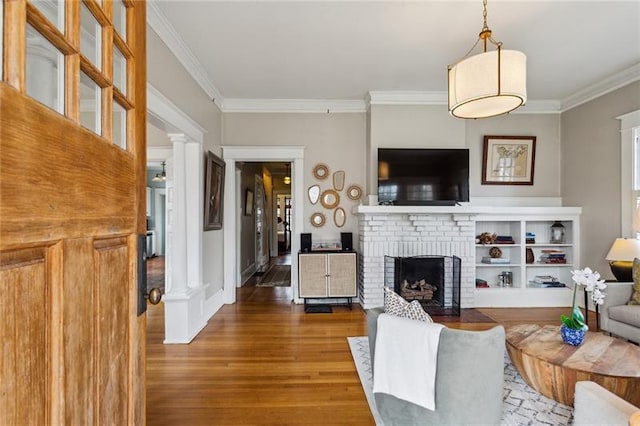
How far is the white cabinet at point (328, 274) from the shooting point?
14.5 ft

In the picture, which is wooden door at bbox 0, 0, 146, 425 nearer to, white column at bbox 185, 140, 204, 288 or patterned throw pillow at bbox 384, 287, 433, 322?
patterned throw pillow at bbox 384, 287, 433, 322

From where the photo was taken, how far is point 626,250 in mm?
3330

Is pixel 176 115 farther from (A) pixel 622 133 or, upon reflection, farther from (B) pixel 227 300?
(A) pixel 622 133

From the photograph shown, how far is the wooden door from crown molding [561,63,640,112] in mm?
4875

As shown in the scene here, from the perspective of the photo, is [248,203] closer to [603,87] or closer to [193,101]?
[193,101]

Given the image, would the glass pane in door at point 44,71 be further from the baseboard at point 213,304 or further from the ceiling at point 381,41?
the baseboard at point 213,304

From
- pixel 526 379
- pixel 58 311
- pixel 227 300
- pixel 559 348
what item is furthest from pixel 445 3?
pixel 227 300

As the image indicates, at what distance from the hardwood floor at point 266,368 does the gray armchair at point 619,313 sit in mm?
831

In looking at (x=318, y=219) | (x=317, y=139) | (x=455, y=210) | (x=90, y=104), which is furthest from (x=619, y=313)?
(x=90, y=104)

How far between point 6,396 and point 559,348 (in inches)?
110

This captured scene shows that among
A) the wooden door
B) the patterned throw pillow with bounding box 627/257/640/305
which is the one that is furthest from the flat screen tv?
the wooden door

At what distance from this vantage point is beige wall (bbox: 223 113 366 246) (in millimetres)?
4742

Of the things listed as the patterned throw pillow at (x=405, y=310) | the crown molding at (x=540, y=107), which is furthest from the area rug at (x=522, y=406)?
the crown molding at (x=540, y=107)

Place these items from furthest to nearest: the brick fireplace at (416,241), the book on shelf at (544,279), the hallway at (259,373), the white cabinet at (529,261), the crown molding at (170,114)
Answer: the book on shelf at (544,279), the white cabinet at (529,261), the brick fireplace at (416,241), the crown molding at (170,114), the hallway at (259,373)
